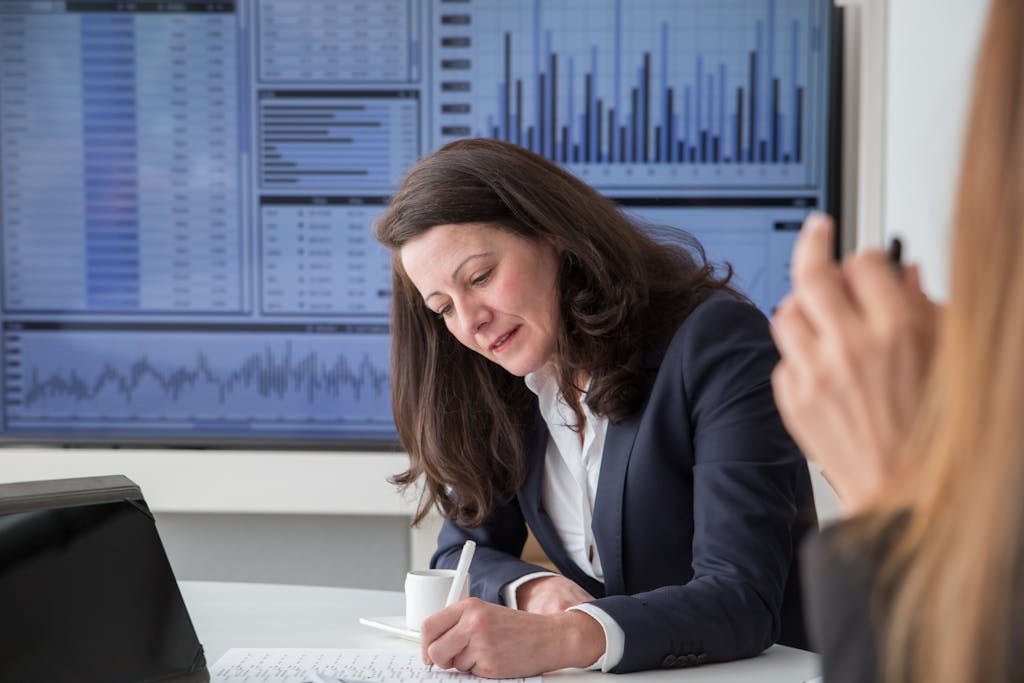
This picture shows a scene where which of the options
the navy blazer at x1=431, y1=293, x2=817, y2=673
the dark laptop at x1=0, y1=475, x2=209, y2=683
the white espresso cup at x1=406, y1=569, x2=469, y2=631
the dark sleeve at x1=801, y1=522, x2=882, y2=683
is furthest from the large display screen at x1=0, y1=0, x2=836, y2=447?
the dark sleeve at x1=801, y1=522, x2=882, y2=683

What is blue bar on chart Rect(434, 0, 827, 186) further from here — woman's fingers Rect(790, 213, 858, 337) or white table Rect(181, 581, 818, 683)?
woman's fingers Rect(790, 213, 858, 337)

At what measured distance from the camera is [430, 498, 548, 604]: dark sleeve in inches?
61.2

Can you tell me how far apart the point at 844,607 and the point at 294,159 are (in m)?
2.46

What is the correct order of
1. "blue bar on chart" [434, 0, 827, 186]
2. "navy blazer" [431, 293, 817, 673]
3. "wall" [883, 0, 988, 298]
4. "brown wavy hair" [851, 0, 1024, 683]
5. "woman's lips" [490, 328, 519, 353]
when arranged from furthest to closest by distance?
"blue bar on chart" [434, 0, 827, 186] < "wall" [883, 0, 988, 298] < "woman's lips" [490, 328, 519, 353] < "navy blazer" [431, 293, 817, 673] < "brown wavy hair" [851, 0, 1024, 683]

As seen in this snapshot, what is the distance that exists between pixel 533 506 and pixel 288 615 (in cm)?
41

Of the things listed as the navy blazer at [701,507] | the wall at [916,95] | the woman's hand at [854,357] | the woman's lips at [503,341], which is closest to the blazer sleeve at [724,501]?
the navy blazer at [701,507]

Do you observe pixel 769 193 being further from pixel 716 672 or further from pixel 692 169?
pixel 716 672

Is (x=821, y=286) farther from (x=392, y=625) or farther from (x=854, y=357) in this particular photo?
(x=392, y=625)

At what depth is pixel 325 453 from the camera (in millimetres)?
2775

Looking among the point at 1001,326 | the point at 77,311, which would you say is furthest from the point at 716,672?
the point at 77,311

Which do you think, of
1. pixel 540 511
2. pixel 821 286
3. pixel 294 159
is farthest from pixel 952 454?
pixel 294 159

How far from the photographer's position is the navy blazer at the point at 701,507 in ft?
4.20

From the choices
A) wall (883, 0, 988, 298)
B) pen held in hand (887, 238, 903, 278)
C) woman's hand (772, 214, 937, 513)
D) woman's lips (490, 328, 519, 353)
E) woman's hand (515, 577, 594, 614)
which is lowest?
woman's hand (515, 577, 594, 614)

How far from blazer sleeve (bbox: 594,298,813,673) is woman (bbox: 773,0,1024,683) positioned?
71 centimetres
